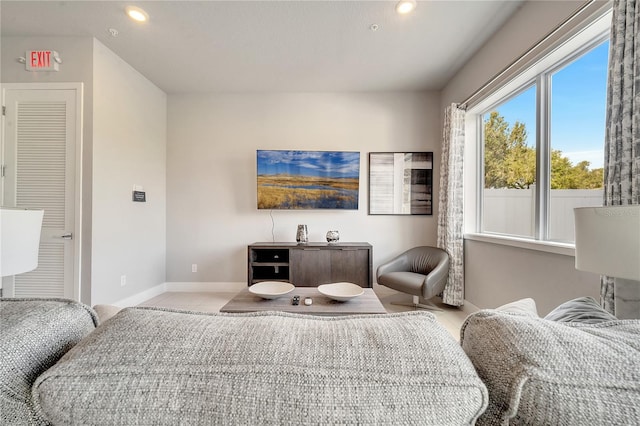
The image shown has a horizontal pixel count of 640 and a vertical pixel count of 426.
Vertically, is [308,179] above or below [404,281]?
above

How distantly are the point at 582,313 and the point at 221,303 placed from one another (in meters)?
Answer: 3.22

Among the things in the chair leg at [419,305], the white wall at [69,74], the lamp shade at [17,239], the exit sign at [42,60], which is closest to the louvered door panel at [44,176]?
the white wall at [69,74]

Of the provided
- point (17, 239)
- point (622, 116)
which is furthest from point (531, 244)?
point (17, 239)

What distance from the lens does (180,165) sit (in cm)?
361

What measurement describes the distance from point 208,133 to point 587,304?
4.00 m

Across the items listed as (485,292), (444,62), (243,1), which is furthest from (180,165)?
(485,292)

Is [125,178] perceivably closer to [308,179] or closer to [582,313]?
[308,179]

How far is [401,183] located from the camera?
3523 mm

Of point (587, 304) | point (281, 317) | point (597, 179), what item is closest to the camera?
point (281, 317)

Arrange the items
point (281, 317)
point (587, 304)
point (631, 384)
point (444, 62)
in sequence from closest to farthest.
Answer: point (631, 384)
point (281, 317)
point (587, 304)
point (444, 62)

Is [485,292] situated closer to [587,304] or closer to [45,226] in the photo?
[587,304]

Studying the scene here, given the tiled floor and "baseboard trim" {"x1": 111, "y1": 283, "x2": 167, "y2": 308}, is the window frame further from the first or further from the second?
"baseboard trim" {"x1": 111, "y1": 283, "x2": 167, "y2": 308}

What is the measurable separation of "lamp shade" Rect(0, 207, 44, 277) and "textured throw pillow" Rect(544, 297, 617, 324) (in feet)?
7.55

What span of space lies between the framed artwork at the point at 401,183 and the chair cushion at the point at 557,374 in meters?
3.10
